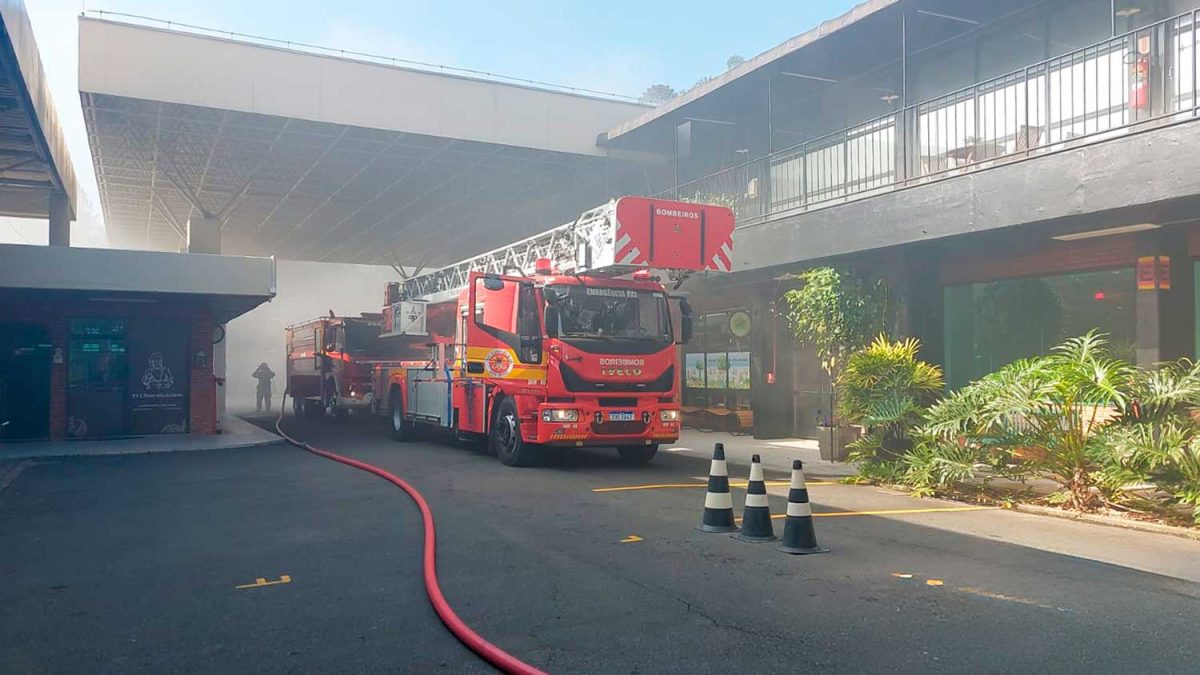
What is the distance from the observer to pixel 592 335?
488 inches

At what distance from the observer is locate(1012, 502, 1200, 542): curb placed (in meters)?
7.98

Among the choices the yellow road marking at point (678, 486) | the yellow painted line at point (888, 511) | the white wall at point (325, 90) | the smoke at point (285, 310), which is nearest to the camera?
the yellow painted line at point (888, 511)

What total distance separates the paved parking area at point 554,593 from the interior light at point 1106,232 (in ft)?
18.0

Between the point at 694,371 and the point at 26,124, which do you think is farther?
the point at 694,371

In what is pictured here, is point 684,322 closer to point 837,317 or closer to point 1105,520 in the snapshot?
point 837,317

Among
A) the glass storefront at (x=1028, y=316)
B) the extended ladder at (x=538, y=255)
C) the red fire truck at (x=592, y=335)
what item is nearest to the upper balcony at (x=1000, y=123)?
the glass storefront at (x=1028, y=316)

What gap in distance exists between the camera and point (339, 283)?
49.9 meters

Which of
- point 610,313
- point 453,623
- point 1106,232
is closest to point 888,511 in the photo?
point 610,313

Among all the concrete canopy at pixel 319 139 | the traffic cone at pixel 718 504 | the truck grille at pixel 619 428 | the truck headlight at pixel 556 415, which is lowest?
the traffic cone at pixel 718 504

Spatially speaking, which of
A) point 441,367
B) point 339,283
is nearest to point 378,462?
point 441,367

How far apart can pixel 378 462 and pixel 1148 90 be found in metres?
12.2

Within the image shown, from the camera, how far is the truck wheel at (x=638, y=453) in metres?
13.6

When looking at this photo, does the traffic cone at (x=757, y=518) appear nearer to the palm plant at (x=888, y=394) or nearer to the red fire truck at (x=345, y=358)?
the palm plant at (x=888, y=394)

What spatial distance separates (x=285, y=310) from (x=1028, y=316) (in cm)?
4301
